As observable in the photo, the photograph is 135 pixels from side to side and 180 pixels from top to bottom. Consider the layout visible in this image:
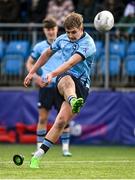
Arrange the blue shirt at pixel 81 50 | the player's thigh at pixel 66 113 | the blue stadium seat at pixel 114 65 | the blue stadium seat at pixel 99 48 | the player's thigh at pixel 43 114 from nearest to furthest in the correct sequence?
1. the player's thigh at pixel 66 113
2. the blue shirt at pixel 81 50
3. the player's thigh at pixel 43 114
4. the blue stadium seat at pixel 114 65
5. the blue stadium seat at pixel 99 48

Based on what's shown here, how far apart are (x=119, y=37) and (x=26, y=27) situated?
265cm

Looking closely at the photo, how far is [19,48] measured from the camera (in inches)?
818

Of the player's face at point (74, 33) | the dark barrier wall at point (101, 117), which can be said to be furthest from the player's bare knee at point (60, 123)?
the dark barrier wall at point (101, 117)

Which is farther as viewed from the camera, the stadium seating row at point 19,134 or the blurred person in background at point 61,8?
the blurred person in background at point 61,8

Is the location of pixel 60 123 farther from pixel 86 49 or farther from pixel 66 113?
pixel 86 49

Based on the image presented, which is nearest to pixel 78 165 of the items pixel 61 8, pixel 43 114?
pixel 43 114

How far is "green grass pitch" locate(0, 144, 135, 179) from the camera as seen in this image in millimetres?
10703

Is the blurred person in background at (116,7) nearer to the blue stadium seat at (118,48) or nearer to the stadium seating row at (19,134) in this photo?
the blue stadium seat at (118,48)

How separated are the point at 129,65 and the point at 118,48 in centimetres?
63

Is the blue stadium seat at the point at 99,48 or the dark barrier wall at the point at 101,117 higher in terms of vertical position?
the blue stadium seat at the point at 99,48

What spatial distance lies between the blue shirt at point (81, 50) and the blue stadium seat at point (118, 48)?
288 inches

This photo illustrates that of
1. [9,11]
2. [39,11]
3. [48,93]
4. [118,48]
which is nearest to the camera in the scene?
[48,93]

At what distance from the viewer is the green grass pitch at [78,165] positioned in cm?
1070

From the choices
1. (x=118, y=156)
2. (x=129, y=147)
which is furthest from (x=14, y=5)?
(x=118, y=156)
